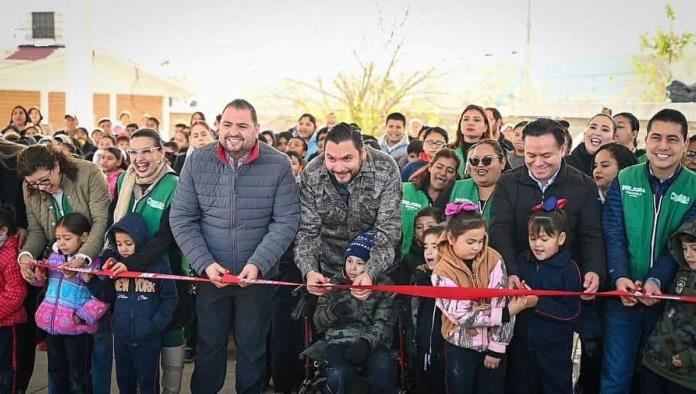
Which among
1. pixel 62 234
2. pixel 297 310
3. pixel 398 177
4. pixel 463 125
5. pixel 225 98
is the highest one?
pixel 225 98

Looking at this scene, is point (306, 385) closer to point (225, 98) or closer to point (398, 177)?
point (398, 177)

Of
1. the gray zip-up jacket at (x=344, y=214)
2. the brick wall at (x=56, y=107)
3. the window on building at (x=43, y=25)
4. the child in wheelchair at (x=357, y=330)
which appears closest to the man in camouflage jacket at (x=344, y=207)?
the gray zip-up jacket at (x=344, y=214)

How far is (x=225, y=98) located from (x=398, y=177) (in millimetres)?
35130

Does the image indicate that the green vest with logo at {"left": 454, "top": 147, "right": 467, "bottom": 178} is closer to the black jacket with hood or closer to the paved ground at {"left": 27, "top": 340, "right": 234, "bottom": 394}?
the black jacket with hood

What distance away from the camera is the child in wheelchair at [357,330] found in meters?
4.84

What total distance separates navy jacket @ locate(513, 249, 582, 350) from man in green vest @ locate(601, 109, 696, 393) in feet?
1.07

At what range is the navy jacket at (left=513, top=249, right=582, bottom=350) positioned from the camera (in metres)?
4.53

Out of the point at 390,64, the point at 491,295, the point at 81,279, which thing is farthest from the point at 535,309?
the point at 390,64

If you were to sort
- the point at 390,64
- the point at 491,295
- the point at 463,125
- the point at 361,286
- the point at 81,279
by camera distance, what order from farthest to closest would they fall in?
the point at 390,64
the point at 463,125
the point at 81,279
the point at 361,286
the point at 491,295

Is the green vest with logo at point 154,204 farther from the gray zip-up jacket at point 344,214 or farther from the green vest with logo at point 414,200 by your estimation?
the green vest with logo at point 414,200

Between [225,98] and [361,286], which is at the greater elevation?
[225,98]

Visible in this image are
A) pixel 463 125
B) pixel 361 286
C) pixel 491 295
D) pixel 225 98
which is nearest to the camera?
Answer: pixel 491 295

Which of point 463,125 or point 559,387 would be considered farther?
point 463,125

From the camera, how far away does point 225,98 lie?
39250 millimetres
